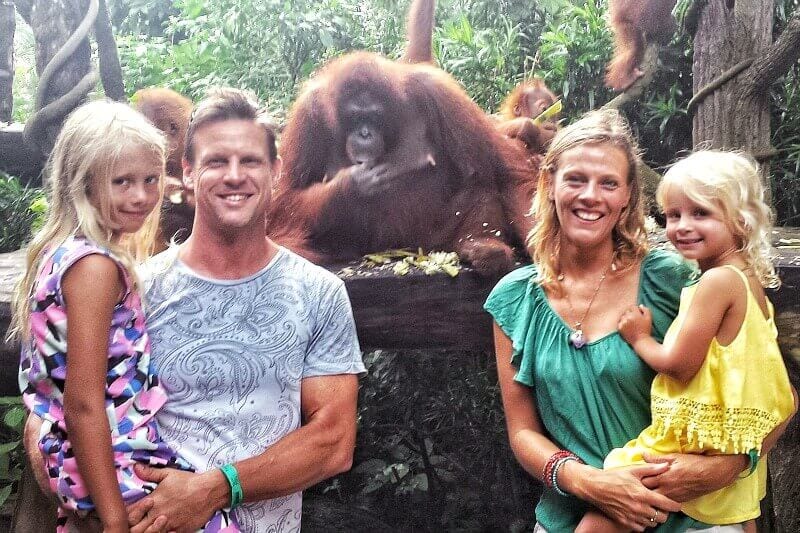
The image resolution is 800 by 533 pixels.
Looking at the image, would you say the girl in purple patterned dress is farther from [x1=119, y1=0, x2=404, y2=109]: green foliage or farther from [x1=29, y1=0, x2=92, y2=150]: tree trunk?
[x1=29, y1=0, x2=92, y2=150]: tree trunk

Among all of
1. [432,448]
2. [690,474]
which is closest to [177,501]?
[690,474]

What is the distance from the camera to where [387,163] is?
89.0 inches

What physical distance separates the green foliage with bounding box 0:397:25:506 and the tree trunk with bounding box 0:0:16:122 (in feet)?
2.83

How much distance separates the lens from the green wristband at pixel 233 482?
4.67 feet

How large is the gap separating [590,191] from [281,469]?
0.78m

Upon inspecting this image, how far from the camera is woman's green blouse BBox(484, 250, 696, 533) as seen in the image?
1490 mm

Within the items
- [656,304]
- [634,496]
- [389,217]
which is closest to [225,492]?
[634,496]

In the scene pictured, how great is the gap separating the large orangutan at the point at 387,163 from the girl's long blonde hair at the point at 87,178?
89 centimetres

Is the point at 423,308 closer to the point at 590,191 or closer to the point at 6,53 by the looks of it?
the point at 590,191

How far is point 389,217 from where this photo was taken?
2.26 metres

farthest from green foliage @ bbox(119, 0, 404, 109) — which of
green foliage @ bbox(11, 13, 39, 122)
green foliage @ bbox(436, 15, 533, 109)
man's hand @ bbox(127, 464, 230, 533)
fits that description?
man's hand @ bbox(127, 464, 230, 533)

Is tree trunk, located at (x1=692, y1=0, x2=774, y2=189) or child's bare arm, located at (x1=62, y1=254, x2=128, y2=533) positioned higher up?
tree trunk, located at (x1=692, y1=0, x2=774, y2=189)

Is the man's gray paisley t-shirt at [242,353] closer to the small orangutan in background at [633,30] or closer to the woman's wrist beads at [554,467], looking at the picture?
the woman's wrist beads at [554,467]

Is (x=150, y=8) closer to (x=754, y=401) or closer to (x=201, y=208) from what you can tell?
(x=201, y=208)
